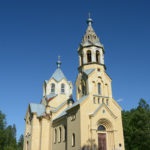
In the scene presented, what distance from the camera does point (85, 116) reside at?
2605cm

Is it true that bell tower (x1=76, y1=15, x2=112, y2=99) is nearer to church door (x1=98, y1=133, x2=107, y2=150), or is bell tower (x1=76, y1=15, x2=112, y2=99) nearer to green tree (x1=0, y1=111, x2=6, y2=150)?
church door (x1=98, y1=133, x2=107, y2=150)

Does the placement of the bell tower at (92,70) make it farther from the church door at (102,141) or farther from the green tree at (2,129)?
the green tree at (2,129)

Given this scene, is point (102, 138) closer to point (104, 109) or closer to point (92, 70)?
point (104, 109)

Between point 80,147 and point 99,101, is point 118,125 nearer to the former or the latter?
point 99,101

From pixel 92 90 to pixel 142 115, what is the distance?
14.4 m

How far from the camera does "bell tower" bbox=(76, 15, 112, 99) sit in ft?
95.5

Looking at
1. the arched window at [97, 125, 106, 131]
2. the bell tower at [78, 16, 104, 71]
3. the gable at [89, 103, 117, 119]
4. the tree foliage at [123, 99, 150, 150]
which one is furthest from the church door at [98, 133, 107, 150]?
the tree foliage at [123, 99, 150, 150]

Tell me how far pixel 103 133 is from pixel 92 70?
8236 millimetres

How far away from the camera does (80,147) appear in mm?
24406

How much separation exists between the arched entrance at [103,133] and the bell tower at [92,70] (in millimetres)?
3759

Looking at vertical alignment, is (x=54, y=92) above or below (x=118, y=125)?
above

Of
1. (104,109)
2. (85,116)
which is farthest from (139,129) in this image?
(85,116)

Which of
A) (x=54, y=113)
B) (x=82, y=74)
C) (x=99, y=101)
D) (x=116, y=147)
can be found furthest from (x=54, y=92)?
(x=116, y=147)

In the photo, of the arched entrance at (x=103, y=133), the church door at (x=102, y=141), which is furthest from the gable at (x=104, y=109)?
the church door at (x=102, y=141)
